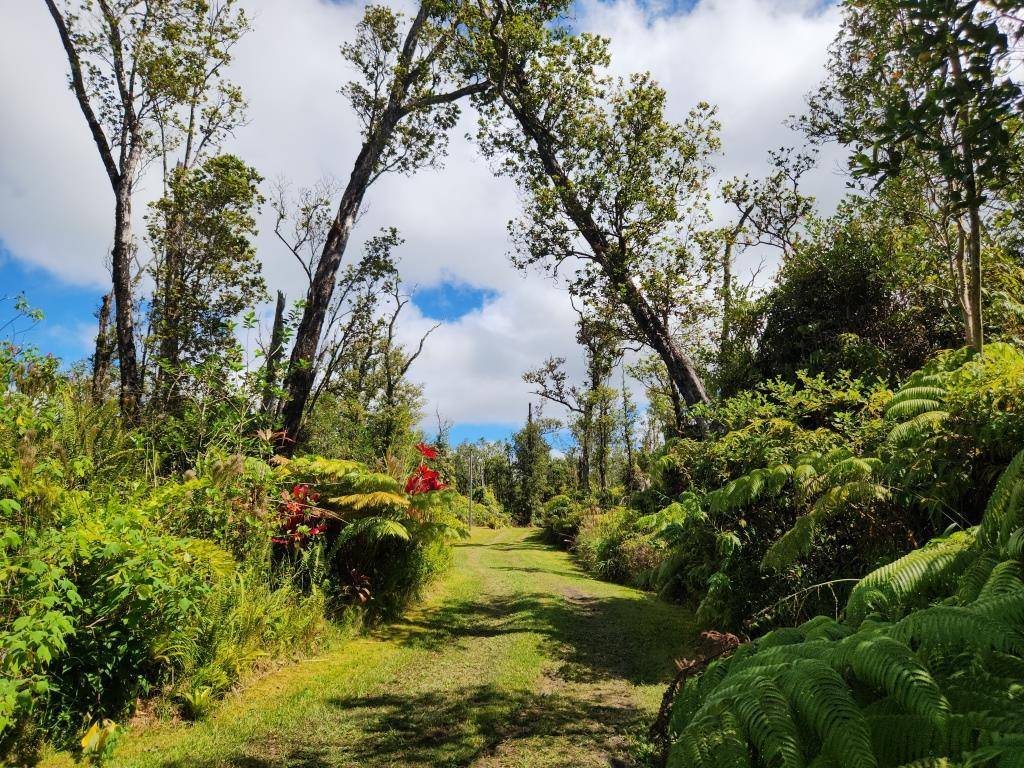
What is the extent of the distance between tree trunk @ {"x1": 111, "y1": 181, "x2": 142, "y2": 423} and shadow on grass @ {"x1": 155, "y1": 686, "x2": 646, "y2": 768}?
708 centimetres

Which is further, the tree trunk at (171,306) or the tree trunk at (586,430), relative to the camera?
the tree trunk at (586,430)

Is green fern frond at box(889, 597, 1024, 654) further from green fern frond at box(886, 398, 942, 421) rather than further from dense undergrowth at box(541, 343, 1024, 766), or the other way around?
green fern frond at box(886, 398, 942, 421)

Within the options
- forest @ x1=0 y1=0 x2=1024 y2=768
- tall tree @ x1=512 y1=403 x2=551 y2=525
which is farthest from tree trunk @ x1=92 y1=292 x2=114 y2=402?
tall tree @ x1=512 y1=403 x2=551 y2=525

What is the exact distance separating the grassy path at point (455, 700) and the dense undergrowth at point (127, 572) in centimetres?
38

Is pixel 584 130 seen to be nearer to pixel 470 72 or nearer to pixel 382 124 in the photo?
pixel 470 72

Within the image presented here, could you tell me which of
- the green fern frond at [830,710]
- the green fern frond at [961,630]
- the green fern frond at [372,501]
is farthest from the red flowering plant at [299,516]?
the green fern frond at [961,630]

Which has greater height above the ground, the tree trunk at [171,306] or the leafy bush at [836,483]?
the tree trunk at [171,306]

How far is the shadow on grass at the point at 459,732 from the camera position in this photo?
3.55 m

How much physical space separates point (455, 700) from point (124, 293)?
29.0 ft

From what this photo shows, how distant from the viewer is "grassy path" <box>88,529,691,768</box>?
3598 millimetres

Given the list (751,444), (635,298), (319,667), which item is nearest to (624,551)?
(635,298)

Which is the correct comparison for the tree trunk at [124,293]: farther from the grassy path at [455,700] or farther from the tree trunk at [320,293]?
the grassy path at [455,700]

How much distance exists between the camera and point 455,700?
462 cm

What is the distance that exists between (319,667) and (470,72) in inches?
396
